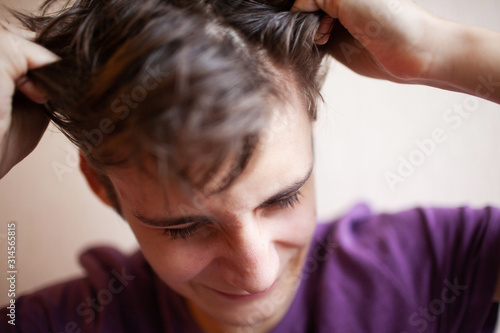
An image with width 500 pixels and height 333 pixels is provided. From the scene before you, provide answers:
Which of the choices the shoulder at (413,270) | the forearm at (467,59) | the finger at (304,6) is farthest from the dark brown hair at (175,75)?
the shoulder at (413,270)

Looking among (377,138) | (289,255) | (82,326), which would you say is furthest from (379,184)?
(82,326)

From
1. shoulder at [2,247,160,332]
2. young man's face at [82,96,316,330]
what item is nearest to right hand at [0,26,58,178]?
young man's face at [82,96,316,330]

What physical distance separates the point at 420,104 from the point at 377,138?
12 centimetres

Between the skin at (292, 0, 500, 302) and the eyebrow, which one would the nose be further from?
the skin at (292, 0, 500, 302)

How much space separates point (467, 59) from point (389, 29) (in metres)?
0.11

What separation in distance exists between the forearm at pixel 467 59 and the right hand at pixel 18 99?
0.47m

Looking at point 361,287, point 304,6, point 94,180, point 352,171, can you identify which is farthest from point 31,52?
point 352,171

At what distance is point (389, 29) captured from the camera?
1.59 feet

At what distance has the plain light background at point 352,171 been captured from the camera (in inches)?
33.3

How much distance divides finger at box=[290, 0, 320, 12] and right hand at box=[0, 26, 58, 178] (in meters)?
0.29

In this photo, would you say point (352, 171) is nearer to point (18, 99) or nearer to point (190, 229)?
point (190, 229)

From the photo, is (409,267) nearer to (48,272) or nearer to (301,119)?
(301,119)

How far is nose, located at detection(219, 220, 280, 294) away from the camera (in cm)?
44

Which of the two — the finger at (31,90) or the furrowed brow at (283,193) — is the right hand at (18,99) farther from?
the furrowed brow at (283,193)
